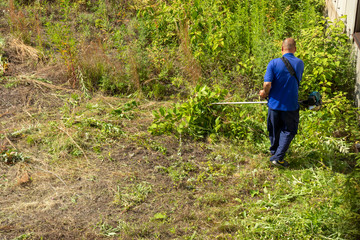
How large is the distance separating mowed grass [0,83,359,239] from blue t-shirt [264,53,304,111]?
805 mm

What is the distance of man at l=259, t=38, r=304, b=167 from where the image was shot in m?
4.57

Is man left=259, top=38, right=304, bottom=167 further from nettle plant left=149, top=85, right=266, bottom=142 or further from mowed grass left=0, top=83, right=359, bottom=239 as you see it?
nettle plant left=149, top=85, right=266, bottom=142

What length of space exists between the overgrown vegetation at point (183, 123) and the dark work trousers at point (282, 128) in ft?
0.94

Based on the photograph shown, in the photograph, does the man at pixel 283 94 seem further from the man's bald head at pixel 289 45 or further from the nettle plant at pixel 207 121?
the nettle plant at pixel 207 121

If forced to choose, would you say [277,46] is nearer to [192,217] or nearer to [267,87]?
[267,87]

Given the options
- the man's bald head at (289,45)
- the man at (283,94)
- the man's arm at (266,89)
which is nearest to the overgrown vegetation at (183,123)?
the man at (283,94)

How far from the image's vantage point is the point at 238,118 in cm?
566

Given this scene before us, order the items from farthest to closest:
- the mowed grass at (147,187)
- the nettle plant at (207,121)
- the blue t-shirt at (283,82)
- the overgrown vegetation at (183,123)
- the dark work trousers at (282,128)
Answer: the nettle plant at (207,121)
the dark work trousers at (282,128)
the blue t-shirt at (283,82)
the overgrown vegetation at (183,123)
the mowed grass at (147,187)

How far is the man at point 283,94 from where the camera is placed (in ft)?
15.0

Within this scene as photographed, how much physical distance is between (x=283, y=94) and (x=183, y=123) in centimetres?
146

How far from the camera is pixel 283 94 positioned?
4.60 meters

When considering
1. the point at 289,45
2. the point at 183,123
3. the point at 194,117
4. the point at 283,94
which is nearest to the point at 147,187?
the point at 183,123

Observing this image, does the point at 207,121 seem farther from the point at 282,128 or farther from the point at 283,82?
the point at 283,82

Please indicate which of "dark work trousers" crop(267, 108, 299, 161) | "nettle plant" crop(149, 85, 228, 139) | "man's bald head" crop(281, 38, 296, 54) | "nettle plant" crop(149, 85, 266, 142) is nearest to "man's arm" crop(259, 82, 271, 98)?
"dark work trousers" crop(267, 108, 299, 161)
